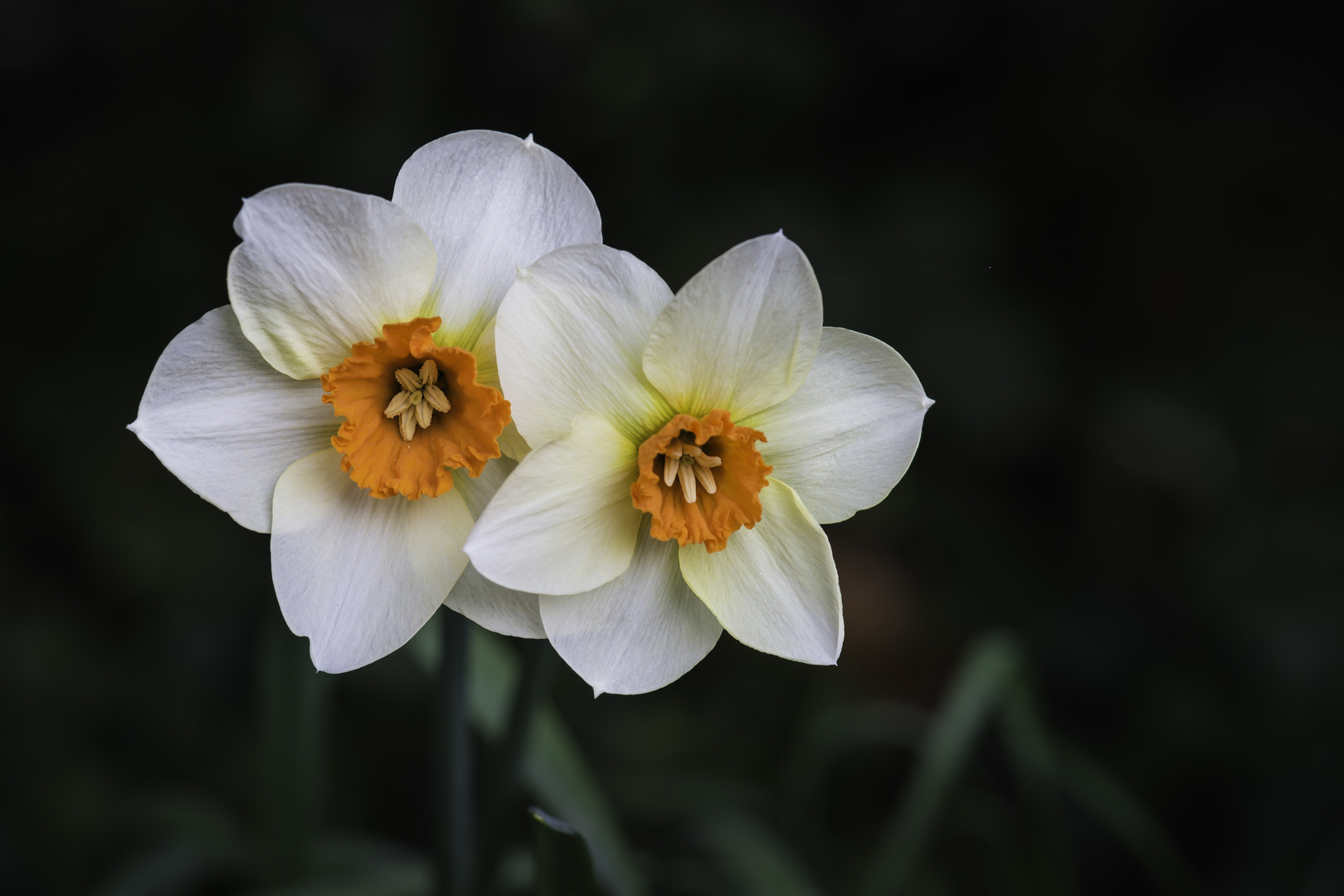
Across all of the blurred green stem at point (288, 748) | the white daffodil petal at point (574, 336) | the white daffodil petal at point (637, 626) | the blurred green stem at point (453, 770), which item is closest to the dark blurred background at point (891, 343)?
the blurred green stem at point (288, 748)

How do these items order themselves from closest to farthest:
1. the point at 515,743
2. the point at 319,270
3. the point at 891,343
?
the point at 319,270 < the point at 515,743 < the point at 891,343

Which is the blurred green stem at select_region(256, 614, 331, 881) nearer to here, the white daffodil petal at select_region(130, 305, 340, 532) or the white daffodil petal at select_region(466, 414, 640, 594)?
the white daffodil petal at select_region(130, 305, 340, 532)

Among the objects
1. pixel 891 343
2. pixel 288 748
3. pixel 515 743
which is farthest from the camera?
pixel 891 343

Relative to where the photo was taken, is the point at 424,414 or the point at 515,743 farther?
the point at 515,743

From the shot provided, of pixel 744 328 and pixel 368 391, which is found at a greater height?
pixel 744 328

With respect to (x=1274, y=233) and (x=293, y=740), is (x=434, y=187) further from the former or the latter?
(x=1274, y=233)

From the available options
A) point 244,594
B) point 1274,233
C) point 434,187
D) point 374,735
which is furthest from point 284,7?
point 1274,233

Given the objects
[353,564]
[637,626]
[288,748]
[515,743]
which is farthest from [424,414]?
[288,748]

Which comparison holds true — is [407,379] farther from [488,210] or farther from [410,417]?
[488,210]
